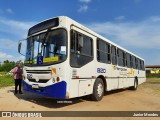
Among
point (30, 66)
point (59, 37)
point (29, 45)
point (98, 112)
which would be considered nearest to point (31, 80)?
point (30, 66)

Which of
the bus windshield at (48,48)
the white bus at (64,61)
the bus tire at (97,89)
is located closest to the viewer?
the white bus at (64,61)

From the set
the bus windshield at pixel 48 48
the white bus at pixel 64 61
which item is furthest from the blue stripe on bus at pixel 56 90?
the bus windshield at pixel 48 48

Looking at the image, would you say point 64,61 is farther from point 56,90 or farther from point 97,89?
point 97,89

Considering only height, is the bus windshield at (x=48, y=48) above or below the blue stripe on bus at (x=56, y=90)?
above

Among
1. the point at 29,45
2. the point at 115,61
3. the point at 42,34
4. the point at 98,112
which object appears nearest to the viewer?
the point at 98,112

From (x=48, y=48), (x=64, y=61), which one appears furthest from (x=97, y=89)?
(x=48, y=48)

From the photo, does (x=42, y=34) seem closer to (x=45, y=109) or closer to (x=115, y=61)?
(x=45, y=109)

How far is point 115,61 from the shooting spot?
12.4 meters

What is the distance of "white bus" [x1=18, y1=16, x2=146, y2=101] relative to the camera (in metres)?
7.62

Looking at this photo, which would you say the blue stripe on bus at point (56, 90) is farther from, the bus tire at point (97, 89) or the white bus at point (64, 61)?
the bus tire at point (97, 89)

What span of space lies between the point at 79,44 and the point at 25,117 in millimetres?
3351

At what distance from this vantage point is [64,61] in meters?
7.56

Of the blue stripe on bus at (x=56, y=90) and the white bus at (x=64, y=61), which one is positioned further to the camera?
the white bus at (x=64, y=61)

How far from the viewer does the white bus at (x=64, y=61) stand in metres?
7.62
